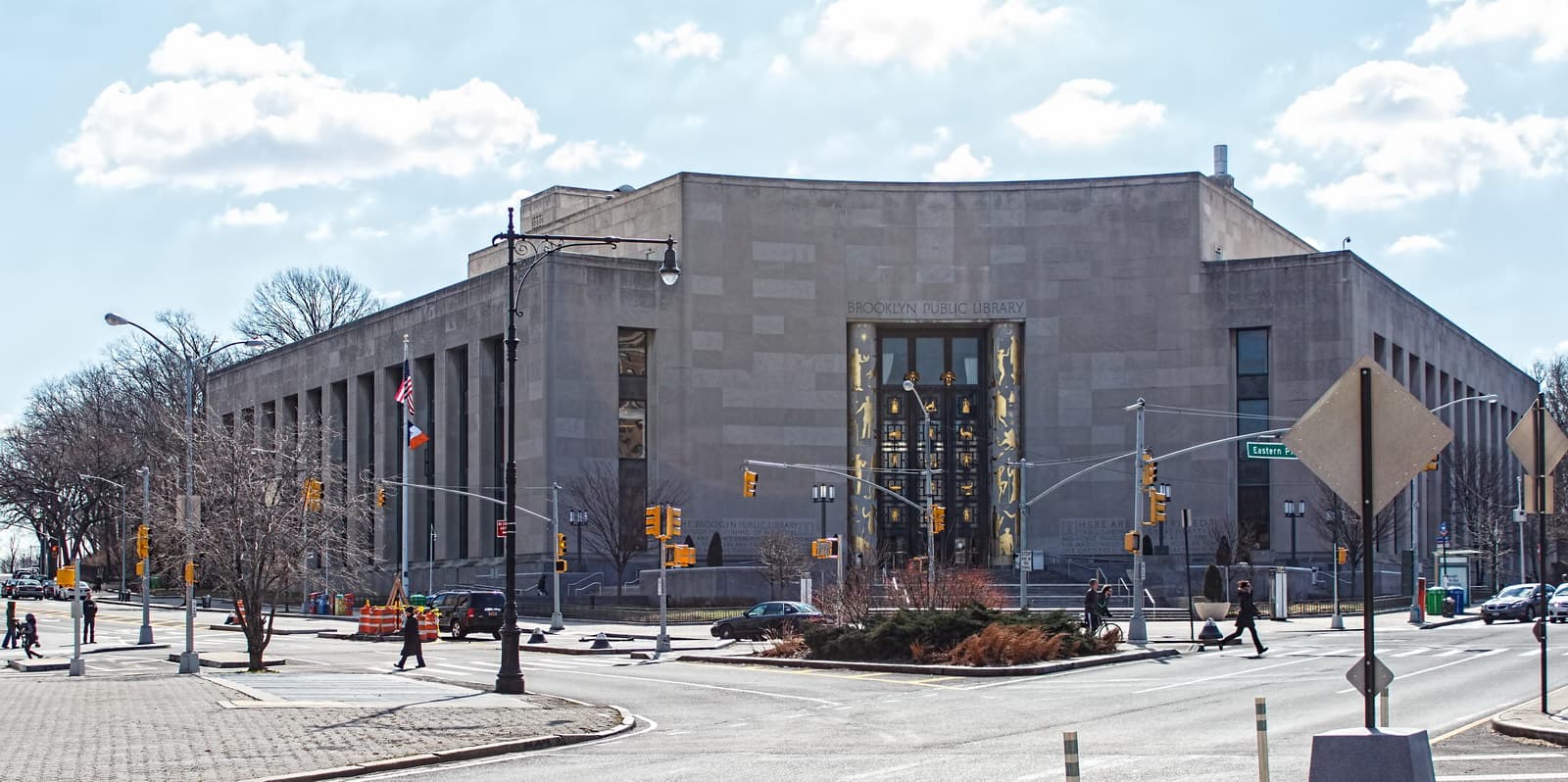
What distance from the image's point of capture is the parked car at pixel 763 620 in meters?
49.3

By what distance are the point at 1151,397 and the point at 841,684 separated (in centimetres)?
5810

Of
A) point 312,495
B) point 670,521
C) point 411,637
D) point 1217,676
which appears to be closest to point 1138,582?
point 670,521

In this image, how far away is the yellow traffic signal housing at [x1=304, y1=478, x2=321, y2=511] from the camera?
142 ft

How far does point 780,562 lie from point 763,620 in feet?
78.8

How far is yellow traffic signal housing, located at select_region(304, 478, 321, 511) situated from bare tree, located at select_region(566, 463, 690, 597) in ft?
107

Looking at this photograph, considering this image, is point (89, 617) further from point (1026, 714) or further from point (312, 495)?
point (1026, 714)

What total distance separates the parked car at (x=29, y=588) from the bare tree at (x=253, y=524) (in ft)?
209

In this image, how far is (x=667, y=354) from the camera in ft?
279

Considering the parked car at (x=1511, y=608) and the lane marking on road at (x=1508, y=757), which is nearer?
the lane marking on road at (x=1508, y=757)

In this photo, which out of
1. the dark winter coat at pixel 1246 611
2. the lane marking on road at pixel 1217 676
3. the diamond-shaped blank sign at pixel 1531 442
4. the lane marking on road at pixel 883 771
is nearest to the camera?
the lane marking on road at pixel 883 771

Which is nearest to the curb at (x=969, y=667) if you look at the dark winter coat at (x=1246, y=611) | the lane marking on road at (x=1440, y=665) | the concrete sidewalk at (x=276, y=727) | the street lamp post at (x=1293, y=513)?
the dark winter coat at (x=1246, y=611)

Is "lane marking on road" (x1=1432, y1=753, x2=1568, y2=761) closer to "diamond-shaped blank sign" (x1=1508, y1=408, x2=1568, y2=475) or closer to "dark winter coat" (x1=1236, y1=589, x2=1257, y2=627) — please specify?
"diamond-shaped blank sign" (x1=1508, y1=408, x2=1568, y2=475)

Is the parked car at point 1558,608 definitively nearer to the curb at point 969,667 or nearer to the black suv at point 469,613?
the curb at point 969,667

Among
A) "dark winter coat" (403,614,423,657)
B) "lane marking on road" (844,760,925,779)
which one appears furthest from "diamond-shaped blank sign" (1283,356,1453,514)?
"dark winter coat" (403,614,423,657)
